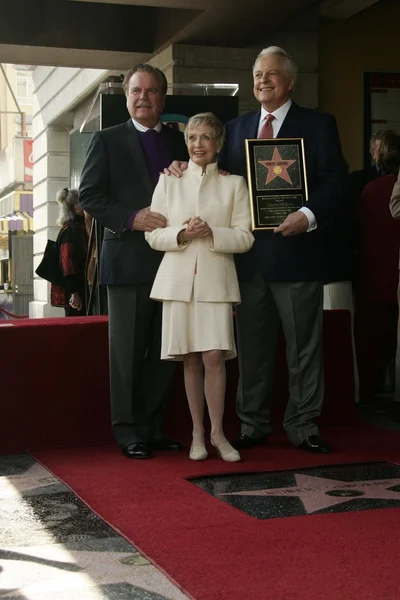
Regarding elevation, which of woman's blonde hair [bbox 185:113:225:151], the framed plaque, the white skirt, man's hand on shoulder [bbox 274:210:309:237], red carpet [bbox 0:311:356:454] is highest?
woman's blonde hair [bbox 185:113:225:151]

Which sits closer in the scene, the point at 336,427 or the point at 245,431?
the point at 245,431

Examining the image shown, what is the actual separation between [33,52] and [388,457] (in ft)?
20.2

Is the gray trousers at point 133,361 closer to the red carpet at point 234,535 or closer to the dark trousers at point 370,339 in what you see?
the red carpet at point 234,535

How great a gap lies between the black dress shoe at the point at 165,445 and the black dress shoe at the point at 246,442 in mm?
252

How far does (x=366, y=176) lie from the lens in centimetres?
657

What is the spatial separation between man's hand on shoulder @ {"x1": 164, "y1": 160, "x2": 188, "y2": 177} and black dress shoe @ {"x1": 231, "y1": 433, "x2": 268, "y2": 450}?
1257 mm

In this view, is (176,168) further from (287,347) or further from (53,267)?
(53,267)

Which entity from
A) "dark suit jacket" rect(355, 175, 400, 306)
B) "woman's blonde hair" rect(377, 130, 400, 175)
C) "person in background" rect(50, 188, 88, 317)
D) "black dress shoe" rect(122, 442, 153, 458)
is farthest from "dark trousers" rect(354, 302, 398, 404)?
"person in background" rect(50, 188, 88, 317)

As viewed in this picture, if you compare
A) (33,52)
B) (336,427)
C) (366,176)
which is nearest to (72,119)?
(33,52)

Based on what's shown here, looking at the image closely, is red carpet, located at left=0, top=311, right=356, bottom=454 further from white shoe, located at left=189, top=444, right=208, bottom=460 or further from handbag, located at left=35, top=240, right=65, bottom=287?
handbag, located at left=35, top=240, right=65, bottom=287

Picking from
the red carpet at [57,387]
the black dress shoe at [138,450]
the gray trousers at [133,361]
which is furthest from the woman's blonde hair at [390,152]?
the black dress shoe at [138,450]

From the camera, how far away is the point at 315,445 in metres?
4.75

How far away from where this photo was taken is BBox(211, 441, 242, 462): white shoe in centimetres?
450

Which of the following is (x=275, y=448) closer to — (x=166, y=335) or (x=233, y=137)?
(x=166, y=335)
